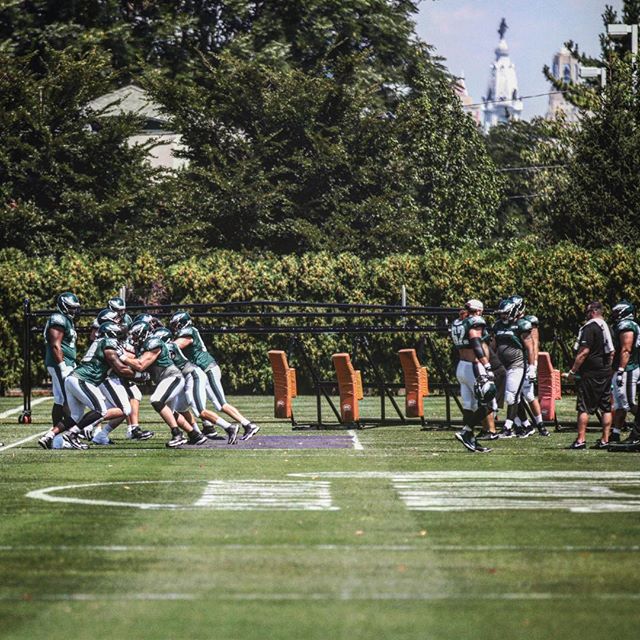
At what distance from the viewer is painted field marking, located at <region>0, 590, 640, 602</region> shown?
8.26 m

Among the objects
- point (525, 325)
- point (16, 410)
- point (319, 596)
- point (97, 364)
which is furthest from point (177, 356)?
point (319, 596)

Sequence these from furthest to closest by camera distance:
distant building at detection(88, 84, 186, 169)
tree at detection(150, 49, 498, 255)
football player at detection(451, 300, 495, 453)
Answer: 1. distant building at detection(88, 84, 186, 169)
2. tree at detection(150, 49, 498, 255)
3. football player at detection(451, 300, 495, 453)

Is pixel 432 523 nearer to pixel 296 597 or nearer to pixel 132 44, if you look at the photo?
pixel 296 597

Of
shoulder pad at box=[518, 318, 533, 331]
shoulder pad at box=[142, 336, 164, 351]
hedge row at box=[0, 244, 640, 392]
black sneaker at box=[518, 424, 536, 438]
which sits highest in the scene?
hedge row at box=[0, 244, 640, 392]

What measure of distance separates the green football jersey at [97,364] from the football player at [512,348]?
17.6 ft

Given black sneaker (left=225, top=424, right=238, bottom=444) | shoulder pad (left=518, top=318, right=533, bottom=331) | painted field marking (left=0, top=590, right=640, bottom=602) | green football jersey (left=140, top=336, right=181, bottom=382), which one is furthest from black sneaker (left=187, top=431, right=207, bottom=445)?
painted field marking (left=0, top=590, right=640, bottom=602)

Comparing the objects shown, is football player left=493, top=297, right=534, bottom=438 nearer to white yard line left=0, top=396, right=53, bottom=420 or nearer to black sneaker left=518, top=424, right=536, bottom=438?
black sneaker left=518, top=424, right=536, bottom=438

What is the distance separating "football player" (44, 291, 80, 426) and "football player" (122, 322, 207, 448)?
2.78 feet

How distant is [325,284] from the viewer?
33.8 metres

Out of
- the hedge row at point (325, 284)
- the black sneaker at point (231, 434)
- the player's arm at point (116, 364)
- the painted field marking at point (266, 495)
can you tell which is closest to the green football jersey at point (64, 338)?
the player's arm at point (116, 364)

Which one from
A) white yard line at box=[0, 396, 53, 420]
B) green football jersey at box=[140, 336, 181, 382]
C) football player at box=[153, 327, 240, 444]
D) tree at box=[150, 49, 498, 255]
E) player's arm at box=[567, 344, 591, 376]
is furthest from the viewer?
tree at box=[150, 49, 498, 255]

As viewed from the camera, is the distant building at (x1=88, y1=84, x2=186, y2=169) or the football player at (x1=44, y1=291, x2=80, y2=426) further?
the distant building at (x1=88, y1=84, x2=186, y2=169)

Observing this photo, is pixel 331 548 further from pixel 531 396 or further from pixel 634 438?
pixel 531 396

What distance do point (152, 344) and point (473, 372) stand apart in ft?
13.8
